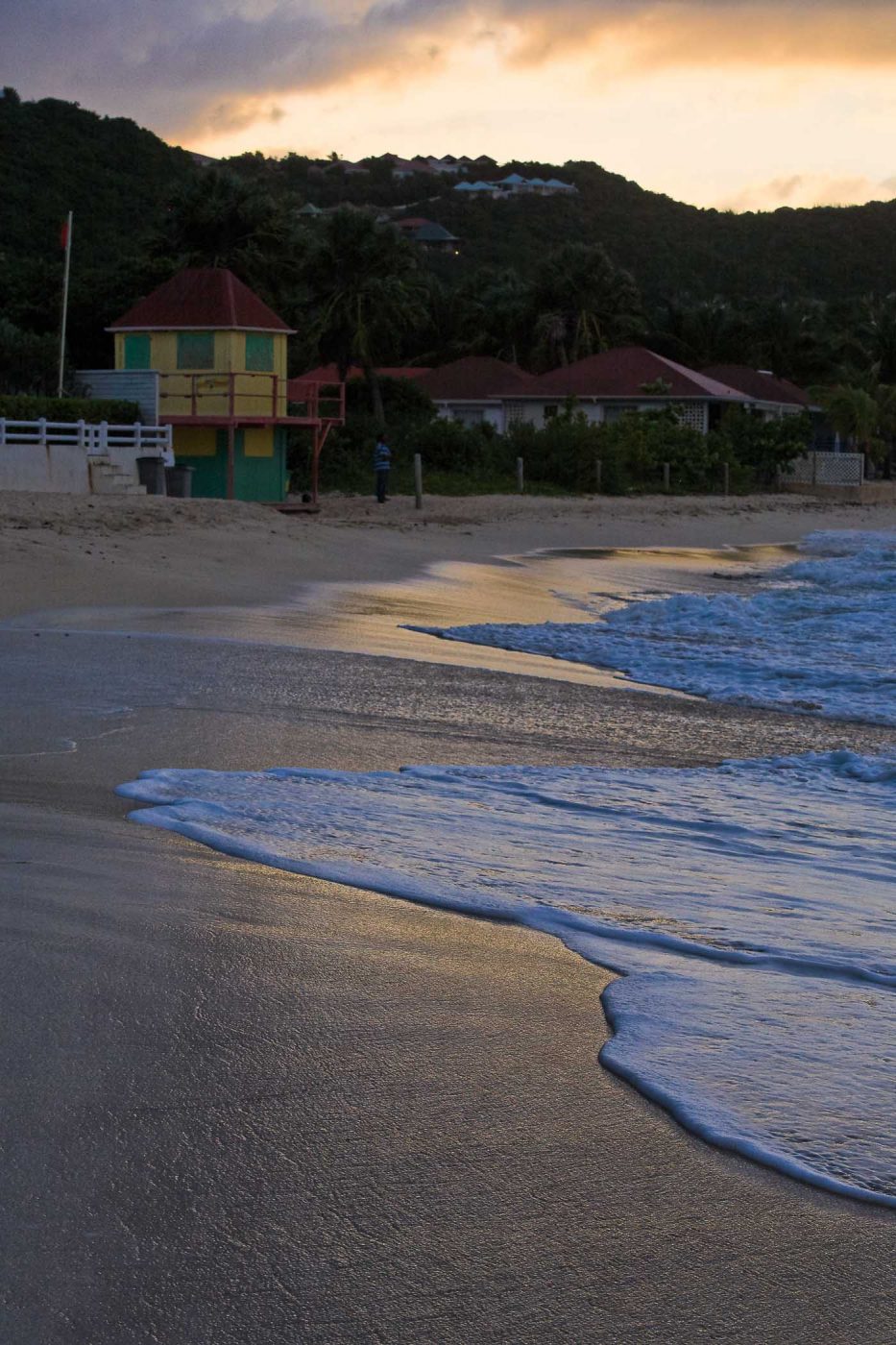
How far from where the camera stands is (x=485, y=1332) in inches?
96.2

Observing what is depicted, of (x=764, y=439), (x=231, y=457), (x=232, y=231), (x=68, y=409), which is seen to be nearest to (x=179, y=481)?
(x=68, y=409)

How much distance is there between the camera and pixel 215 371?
1176 inches

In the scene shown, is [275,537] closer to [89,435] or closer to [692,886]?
[89,435]

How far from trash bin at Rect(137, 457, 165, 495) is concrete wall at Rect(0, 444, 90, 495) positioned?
1.32 metres

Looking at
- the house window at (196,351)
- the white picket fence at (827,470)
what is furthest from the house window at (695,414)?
the house window at (196,351)

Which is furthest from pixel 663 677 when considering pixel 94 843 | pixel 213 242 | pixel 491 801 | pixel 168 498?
pixel 213 242

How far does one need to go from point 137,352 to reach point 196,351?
4.12ft

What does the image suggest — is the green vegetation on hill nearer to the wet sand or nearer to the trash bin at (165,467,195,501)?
the trash bin at (165,467,195,501)

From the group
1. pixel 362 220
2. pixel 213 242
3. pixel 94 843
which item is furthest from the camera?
pixel 362 220

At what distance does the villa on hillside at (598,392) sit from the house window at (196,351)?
62.6ft

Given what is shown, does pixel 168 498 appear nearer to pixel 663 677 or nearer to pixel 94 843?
pixel 663 677

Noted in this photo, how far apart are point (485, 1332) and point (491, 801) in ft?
13.2

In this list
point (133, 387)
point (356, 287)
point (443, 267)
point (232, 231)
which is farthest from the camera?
point (443, 267)

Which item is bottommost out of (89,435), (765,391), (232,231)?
(89,435)
